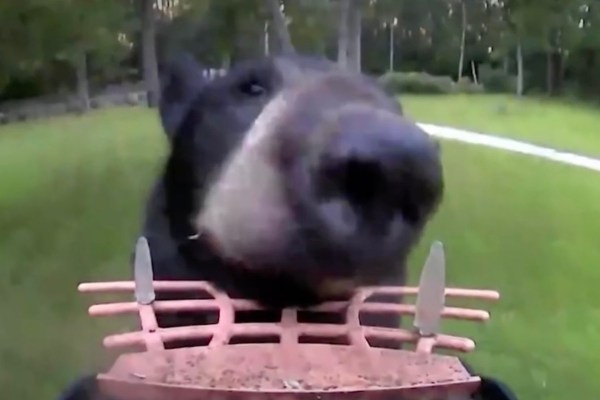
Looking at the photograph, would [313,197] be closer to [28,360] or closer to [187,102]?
[187,102]

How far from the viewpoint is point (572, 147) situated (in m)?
5.73

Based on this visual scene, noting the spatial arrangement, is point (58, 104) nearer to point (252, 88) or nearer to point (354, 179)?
point (252, 88)

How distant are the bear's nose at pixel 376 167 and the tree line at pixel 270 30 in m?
1.23

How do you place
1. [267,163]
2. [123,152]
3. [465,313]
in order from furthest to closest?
[123,152]
[465,313]
[267,163]

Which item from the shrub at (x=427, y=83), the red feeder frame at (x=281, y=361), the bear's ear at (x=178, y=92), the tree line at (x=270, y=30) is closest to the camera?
the red feeder frame at (x=281, y=361)

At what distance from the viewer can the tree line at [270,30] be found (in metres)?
2.97

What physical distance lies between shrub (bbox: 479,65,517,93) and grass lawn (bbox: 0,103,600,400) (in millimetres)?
897

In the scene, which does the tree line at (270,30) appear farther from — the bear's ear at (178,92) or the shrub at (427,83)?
the bear's ear at (178,92)

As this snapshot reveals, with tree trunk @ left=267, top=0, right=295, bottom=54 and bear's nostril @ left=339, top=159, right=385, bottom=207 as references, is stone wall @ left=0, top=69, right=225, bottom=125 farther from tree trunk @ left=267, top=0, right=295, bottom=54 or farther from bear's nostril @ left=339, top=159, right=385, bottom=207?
bear's nostril @ left=339, top=159, right=385, bottom=207

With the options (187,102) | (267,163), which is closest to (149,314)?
(267,163)

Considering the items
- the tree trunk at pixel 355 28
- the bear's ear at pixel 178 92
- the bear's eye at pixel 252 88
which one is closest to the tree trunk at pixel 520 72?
the tree trunk at pixel 355 28

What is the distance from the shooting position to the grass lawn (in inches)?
116

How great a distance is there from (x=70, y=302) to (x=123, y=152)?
1.59 meters

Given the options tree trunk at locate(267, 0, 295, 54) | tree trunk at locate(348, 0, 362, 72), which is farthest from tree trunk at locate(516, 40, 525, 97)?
tree trunk at locate(267, 0, 295, 54)
